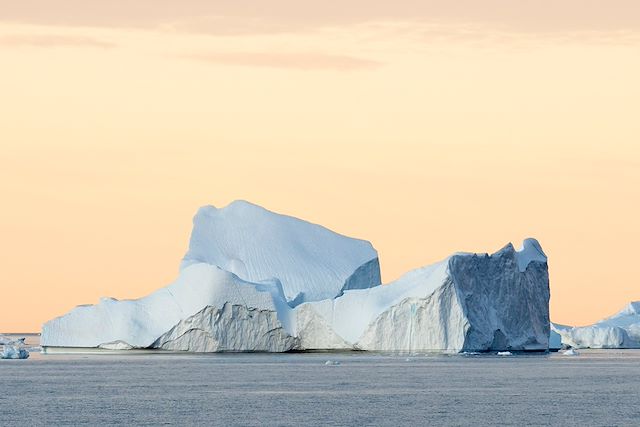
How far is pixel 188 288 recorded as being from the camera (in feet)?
225

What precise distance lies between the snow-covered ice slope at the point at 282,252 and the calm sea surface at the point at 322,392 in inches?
422

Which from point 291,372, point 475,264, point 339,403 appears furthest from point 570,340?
point 339,403

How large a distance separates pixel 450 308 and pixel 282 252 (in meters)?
17.0

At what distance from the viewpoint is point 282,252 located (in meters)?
78.2

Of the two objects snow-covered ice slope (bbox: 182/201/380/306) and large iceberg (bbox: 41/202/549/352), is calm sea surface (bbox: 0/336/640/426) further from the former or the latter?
snow-covered ice slope (bbox: 182/201/380/306)

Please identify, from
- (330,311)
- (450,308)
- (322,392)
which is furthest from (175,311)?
(322,392)

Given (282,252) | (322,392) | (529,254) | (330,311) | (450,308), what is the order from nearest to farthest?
1. (322,392)
2. (450,308)
3. (330,311)
4. (529,254)
5. (282,252)

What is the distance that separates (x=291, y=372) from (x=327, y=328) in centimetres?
1438

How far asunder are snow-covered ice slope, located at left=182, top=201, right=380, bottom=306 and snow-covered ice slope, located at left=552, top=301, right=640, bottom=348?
83.3 feet

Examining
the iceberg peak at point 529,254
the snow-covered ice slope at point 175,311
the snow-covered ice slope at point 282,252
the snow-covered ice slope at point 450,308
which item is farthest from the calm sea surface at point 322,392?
the snow-covered ice slope at point 282,252

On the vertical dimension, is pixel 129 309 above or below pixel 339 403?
above

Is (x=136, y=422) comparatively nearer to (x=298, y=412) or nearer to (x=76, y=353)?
(x=298, y=412)

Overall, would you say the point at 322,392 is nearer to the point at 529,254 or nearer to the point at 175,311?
the point at 175,311

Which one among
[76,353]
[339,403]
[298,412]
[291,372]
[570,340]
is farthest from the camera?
[570,340]
